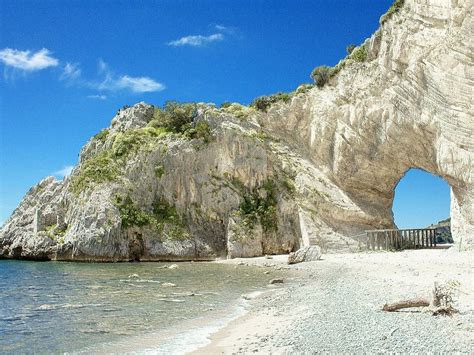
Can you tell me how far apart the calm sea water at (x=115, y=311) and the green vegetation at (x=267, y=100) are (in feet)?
117

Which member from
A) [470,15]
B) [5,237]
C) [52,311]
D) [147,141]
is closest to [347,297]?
Answer: [52,311]

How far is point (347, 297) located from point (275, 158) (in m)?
40.2

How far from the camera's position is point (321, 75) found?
5769 centimetres

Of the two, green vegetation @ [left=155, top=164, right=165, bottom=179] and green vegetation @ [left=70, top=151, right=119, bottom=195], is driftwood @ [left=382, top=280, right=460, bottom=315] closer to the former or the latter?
green vegetation @ [left=155, top=164, right=165, bottom=179]

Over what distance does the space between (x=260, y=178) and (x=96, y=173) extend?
20913 mm

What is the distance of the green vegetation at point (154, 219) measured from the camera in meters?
52.0

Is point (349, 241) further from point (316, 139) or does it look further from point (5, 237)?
point (5, 237)

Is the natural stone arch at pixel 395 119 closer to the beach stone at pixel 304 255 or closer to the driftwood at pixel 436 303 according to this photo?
the beach stone at pixel 304 255

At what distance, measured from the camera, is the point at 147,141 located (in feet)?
192

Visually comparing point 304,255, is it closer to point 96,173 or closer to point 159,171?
point 159,171

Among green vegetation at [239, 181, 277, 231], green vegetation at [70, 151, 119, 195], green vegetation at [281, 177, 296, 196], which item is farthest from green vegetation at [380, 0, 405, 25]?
green vegetation at [70, 151, 119, 195]

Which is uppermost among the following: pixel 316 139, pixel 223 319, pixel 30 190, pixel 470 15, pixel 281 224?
pixel 470 15

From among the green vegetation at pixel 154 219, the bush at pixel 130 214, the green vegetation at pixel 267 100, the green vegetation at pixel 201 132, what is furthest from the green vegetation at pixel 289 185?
the bush at pixel 130 214

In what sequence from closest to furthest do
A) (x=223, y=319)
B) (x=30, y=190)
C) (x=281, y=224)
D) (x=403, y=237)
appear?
(x=223, y=319) < (x=403, y=237) < (x=281, y=224) < (x=30, y=190)
